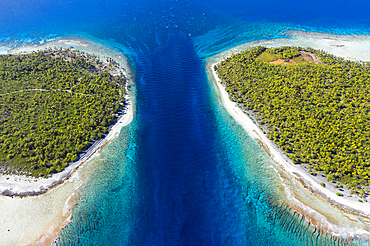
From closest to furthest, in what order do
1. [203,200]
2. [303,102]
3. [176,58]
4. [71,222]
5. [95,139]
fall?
[71,222] < [203,200] < [95,139] < [303,102] < [176,58]

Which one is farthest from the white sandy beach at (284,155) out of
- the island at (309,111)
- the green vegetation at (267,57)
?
the green vegetation at (267,57)

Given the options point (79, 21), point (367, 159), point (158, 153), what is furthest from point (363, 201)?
point (79, 21)

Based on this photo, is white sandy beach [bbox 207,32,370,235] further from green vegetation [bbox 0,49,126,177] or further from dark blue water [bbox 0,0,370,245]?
green vegetation [bbox 0,49,126,177]

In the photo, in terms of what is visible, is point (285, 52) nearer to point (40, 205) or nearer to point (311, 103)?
point (311, 103)

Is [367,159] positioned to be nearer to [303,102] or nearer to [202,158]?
[303,102]

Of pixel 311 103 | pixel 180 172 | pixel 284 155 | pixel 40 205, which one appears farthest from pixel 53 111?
pixel 311 103

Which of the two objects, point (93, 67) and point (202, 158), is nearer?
point (202, 158)

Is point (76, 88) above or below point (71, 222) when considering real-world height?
above

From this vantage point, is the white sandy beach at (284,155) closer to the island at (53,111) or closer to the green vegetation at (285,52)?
the green vegetation at (285,52)
